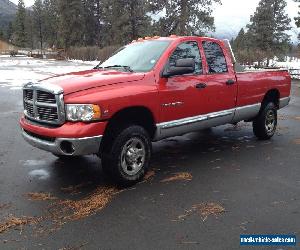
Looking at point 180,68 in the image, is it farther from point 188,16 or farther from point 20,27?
point 20,27

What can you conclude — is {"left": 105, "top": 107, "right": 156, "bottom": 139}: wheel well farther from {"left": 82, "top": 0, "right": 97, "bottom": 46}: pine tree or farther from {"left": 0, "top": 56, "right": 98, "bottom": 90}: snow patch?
{"left": 82, "top": 0, "right": 97, "bottom": 46}: pine tree

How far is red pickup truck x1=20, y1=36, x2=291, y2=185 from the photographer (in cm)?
514

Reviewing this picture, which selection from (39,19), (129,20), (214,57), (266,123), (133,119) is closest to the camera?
(133,119)

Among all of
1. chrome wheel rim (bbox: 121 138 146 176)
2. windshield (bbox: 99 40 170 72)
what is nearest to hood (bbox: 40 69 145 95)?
windshield (bbox: 99 40 170 72)

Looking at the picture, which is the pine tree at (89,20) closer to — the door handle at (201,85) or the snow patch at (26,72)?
the snow patch at (26,72)

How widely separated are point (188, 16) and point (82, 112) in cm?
4147

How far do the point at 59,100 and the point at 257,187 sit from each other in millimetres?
2871

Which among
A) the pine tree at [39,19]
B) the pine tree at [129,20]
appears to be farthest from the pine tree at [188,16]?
the pine tree at [39,19]

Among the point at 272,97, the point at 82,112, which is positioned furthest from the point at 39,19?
the point at 82,112

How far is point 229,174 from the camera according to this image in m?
6.13

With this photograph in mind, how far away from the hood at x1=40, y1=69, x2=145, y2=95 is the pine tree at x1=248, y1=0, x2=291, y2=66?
5414 centimetres

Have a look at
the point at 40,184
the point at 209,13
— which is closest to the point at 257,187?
the point at 40,184

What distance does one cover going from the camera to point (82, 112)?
201 inches

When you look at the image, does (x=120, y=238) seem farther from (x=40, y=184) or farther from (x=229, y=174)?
(x=229, y=174)
